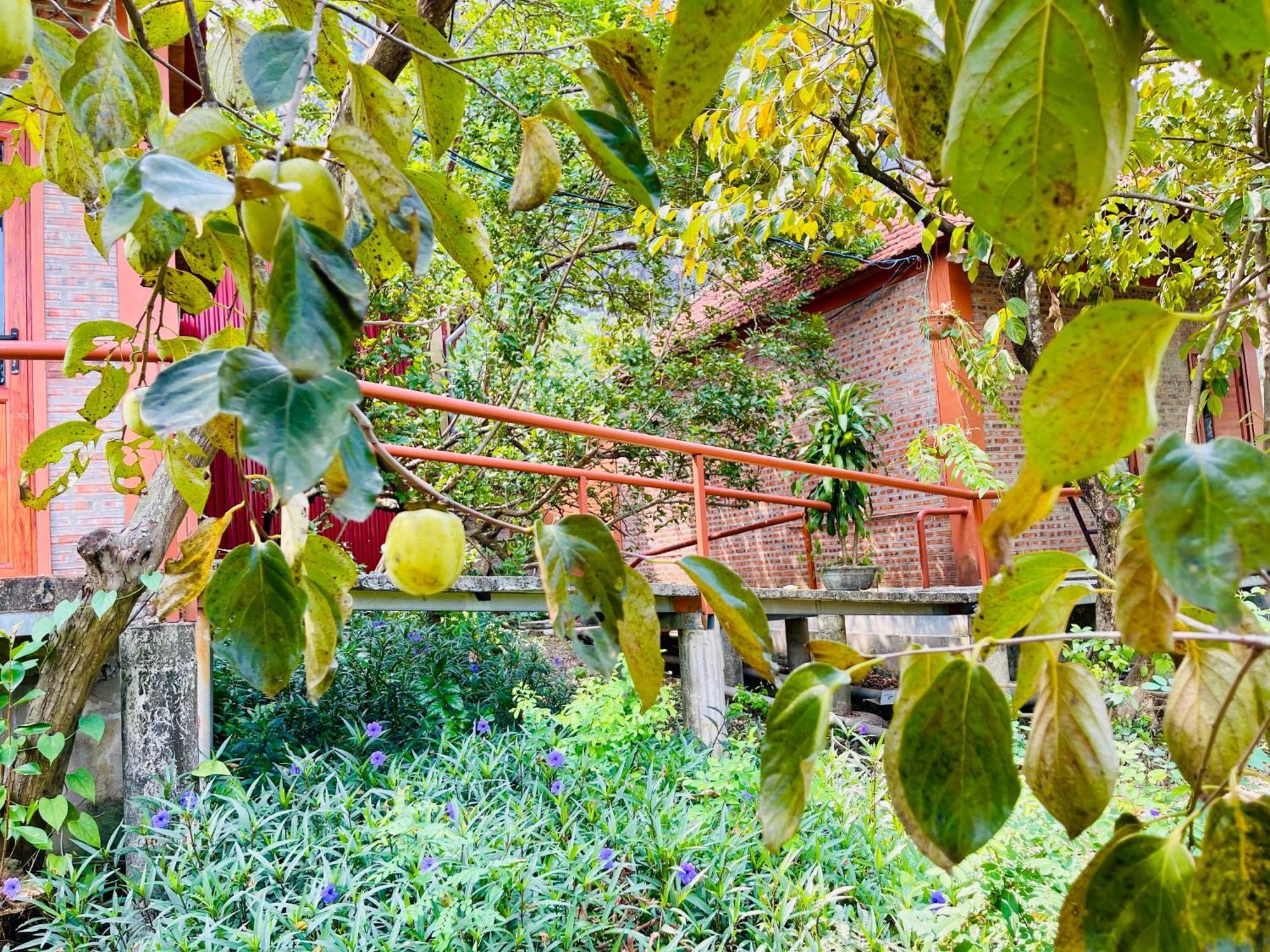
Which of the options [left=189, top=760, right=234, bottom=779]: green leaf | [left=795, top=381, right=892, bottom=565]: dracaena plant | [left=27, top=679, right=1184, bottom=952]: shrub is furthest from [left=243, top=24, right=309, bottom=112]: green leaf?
[left=795, top=381, right=892, bottom=565]: dracaena plant

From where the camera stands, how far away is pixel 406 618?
14.2ft

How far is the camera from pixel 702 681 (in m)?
3.68

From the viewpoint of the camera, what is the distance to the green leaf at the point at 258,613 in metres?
0.45

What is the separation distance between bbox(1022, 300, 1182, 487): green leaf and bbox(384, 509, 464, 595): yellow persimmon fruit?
32 centimetres

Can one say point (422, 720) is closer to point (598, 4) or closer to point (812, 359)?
point (812, 359)

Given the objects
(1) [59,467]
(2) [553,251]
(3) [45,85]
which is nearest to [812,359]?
(2) [553,251]

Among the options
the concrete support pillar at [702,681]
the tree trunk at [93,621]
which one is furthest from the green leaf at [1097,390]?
the concrete support pillar at [702,681]

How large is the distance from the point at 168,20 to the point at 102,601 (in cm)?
195

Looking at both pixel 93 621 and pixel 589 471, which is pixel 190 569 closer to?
pixel 93 621

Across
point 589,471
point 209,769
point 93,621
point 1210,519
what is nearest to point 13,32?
point 1210,519

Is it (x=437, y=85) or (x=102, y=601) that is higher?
(x=437, y=85)

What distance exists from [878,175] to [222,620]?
9.94 ft

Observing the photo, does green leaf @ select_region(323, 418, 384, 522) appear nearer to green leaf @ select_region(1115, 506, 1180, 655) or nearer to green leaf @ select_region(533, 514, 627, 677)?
green leaf @ select_region(533, 514, 627, 677)

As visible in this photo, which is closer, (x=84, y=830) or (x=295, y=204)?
(x=295, y=204)
